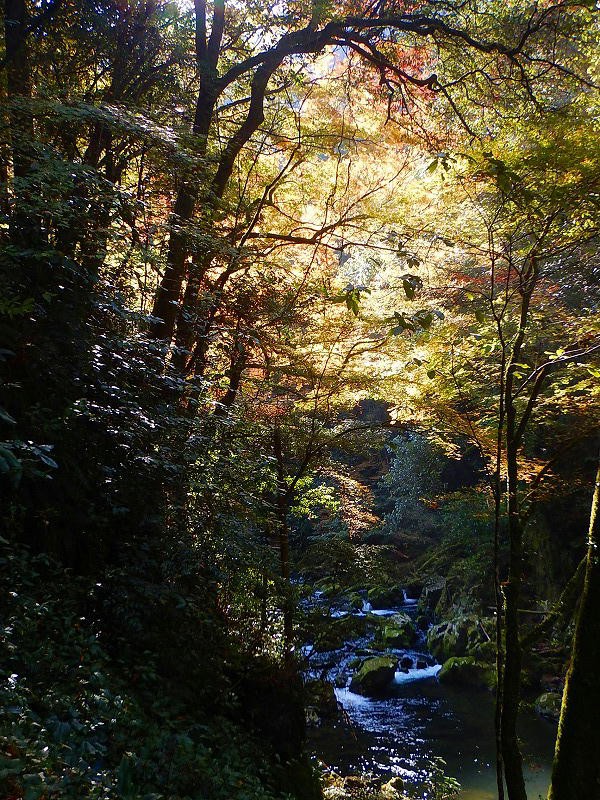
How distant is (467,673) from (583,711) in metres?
8.14

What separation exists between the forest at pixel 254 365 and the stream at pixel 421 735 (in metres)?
0.07

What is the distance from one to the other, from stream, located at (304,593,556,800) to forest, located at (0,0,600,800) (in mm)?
72

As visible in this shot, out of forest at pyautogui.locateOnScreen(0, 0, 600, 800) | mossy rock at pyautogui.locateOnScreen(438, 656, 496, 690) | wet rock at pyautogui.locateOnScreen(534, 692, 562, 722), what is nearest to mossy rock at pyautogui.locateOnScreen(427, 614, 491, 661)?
mossy rock at pyautogui.locateOnScreen(438, 656, 496, 690)

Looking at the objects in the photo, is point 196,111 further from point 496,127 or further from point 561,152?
point 561,152

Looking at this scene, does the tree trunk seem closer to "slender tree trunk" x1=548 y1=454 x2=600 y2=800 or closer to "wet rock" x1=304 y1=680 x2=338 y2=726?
"slender tree trunk" x1=548 y1=454 x2=600 y2=800

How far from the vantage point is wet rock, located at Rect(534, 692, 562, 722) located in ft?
29.1

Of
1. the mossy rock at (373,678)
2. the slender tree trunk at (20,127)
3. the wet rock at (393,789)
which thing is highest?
the slender tree trunk at (20,127)

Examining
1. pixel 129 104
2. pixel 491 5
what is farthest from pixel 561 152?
pixel 129 104

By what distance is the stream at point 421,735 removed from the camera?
24.1ft

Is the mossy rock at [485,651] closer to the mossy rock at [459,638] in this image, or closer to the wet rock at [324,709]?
the mossy rock at [459,638]

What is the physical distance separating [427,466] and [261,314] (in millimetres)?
13017

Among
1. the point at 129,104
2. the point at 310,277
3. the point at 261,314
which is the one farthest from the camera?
the point at 310,277

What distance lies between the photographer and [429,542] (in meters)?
18.6

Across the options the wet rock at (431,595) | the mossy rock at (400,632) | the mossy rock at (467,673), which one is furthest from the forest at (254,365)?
the wet rock at (431,595)
